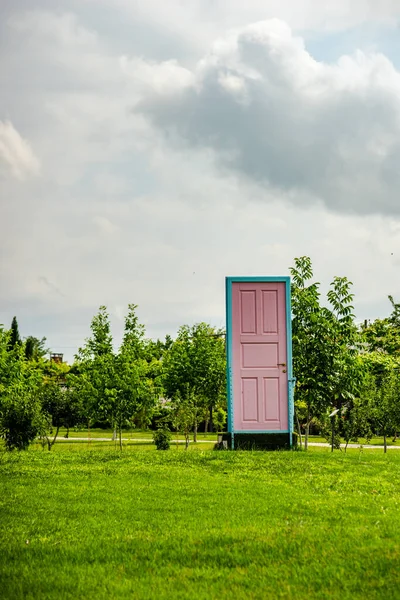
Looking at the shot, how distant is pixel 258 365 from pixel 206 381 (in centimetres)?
1351

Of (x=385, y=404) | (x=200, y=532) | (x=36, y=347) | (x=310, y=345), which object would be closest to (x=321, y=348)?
(x=310, y=345)

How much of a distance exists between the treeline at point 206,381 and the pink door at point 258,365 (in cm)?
167

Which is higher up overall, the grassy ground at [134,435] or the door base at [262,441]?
the door base at [262,441]

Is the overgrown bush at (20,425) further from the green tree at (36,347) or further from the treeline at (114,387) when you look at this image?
the green tree at (36,347)

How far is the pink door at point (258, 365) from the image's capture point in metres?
13.5

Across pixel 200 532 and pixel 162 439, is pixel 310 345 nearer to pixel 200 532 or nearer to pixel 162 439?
pixel 162 439

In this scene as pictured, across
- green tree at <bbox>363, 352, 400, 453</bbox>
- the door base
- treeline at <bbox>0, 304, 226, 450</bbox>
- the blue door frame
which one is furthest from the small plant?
green tree at <bbox>363, 352, 400, 453</bbox>

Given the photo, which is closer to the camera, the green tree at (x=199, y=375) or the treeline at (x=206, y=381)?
the treeline at (x=206, y=381)

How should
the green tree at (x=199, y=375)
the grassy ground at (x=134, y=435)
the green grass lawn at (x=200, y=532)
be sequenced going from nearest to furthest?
the green grass lawn at (x=200, y=532) → the green tree at (x=199, y=375) → the grassy ground at (x=134, y=435)

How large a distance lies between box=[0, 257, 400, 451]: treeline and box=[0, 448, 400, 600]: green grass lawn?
5.49m

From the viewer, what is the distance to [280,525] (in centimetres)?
603

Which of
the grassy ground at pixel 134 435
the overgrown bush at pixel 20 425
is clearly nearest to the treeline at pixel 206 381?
the overgrown bush at pixel 20 425

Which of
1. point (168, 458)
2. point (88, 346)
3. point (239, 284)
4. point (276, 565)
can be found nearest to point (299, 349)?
point (239, 284)

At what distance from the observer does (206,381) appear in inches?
1059
